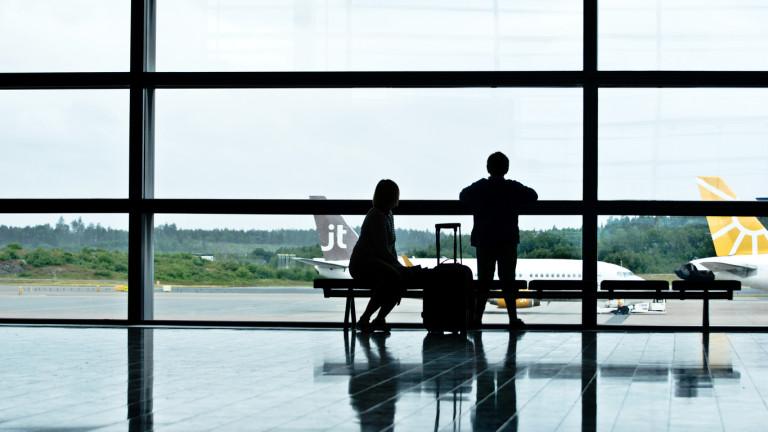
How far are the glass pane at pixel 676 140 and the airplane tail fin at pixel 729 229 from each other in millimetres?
14

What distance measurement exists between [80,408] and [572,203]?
5.09 m

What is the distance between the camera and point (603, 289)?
776 centimetres

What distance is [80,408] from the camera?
12.2 feet

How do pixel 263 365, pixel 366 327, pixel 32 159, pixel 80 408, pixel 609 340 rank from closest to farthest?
pixel 80 408 < pixel 263 365 < pixel 609 340 < pixel 366 327 < pixel 32 159

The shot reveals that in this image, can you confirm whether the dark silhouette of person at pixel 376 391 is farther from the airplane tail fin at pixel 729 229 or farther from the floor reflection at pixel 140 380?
the airplane tail fin at pixel 729 229

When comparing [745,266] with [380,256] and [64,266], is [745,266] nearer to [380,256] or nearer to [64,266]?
[380,256]

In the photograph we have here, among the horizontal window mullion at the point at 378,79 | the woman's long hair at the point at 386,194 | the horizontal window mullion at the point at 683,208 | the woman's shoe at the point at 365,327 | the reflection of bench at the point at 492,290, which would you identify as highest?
the horizontal window mullion at the point at 378,79

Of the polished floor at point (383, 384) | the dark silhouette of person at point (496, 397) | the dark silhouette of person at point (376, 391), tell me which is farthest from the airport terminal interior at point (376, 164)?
the dark silhouette of person at point (496, 397)

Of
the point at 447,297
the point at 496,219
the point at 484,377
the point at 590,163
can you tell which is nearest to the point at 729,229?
the point at 590,163

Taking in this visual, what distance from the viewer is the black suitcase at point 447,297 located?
7473 millimetres

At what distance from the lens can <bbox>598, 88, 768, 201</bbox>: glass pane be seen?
820 cm
